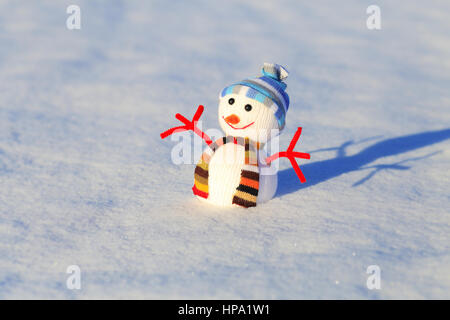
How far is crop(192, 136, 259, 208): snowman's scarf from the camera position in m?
4.10

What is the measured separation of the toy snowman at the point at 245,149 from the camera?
4.04 meters

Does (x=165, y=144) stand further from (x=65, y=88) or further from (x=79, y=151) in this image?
(x=65, y=88)

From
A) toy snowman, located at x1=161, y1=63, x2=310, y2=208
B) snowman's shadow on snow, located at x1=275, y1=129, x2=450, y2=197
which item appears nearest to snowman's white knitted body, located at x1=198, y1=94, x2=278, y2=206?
toy snowman, located at x1=161, y1=63, x2=310, y2=208

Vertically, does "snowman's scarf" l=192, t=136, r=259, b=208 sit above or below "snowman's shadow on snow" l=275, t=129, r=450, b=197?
below

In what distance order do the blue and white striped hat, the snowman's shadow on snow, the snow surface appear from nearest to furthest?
the snow surface → the blue and white striped hat → the snowman's shadow on snow

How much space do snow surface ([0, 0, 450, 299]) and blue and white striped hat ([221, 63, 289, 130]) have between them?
72cm

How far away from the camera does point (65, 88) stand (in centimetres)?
739

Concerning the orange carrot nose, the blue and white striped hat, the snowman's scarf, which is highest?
the blue and white striped hat

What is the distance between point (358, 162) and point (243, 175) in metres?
1.72

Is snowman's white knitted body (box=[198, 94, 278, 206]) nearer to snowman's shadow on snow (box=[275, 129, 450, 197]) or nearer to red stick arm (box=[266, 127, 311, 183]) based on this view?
red stick arm (box=[266, 127, 311, 183])

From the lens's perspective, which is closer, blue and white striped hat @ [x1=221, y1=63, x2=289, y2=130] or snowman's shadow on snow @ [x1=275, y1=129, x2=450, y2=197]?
blue and white striped hat @ [x1=221, y1=63, x2=289, y2=130]

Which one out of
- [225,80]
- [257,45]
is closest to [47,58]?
[225,80]

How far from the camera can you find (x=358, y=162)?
5.42m
